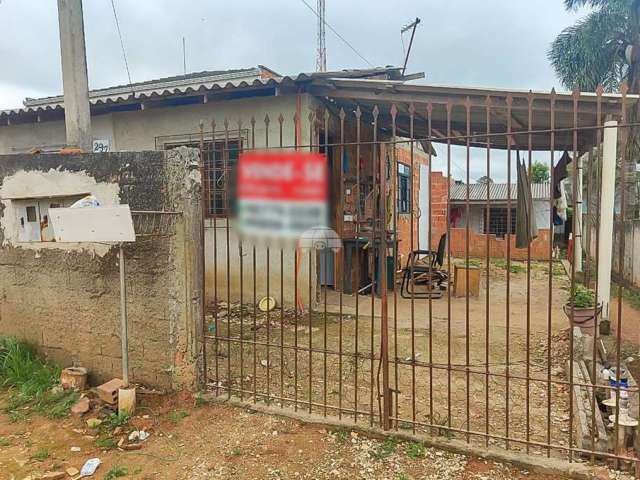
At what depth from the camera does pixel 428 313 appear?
553cm

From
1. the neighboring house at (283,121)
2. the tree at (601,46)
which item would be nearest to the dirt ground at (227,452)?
the neighboring house at (283,121)

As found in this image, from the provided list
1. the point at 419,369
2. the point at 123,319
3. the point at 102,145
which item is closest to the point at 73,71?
the point at 123,319

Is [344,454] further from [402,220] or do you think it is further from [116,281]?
[402,220]

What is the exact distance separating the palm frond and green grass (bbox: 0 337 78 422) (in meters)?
15.1

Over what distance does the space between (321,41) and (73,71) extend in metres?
9.60

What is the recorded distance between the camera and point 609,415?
3037 millimetres

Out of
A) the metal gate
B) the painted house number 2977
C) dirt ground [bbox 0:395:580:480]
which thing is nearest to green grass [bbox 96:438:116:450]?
dirt ground [bbox 0:395:580:480]

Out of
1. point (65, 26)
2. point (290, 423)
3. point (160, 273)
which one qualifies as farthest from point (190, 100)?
point (290, 423)

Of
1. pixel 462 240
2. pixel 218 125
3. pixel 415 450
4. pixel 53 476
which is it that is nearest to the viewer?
pixel 53 476

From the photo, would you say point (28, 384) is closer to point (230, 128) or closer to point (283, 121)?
point (283, 121)

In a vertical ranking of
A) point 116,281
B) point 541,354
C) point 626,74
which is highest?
point 626,74

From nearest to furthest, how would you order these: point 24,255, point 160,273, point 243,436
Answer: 1. point 243,436
2. point 160,273
3. point 24,255

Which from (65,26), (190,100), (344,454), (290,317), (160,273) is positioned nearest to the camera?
(344,454)

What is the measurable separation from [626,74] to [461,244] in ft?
24.2
